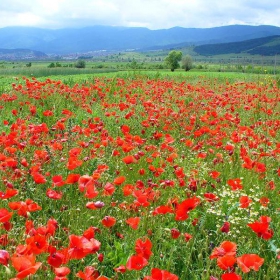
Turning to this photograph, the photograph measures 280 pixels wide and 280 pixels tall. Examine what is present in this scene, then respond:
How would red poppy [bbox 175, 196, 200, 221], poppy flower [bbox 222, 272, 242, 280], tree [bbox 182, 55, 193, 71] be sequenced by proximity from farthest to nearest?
tree [bbox 182, 55, 193, 71] → red poppy [bbox 175, 196, 200, 221] → poppy flower [bbox 222, 272, 242, 280]

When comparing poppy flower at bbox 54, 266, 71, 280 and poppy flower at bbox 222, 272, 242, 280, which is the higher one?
poppy flower at bbox 54, 266, 71, 280

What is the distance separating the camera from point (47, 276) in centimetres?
225

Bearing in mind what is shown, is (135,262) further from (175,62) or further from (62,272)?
(175,62)

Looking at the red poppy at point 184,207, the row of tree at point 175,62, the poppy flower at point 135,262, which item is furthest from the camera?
the row of tree at point 175,62

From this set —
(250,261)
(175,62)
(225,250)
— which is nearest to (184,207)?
(225,250)

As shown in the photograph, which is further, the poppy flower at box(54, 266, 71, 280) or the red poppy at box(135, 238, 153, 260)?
the red poppy at box(135, 238, 153, 260)

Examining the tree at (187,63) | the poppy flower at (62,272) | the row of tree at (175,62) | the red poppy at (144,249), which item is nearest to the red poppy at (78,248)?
the poppy flower at (62,272)

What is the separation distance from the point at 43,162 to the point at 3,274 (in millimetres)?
2050

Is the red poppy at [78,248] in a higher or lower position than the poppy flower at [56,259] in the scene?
higher

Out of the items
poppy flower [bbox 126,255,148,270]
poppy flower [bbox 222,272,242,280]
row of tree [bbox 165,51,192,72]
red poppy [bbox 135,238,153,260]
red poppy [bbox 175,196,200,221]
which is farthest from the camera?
row of tree [bbox 165,51,192,72]

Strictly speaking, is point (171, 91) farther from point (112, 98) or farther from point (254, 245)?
point (254, 245)

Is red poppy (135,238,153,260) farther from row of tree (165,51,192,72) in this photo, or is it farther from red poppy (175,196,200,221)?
row of tree (165,51,192,72)

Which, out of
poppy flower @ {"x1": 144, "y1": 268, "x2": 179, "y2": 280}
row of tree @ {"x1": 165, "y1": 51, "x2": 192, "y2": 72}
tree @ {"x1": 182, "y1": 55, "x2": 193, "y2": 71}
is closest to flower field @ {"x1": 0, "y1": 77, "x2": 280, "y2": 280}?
poppy flower @ {"x1": 144, "y1": 268, "x2": 179, "y2": 280}

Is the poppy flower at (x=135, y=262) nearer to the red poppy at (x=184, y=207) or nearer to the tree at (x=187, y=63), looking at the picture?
the red poppy at (x=184, y=207)
